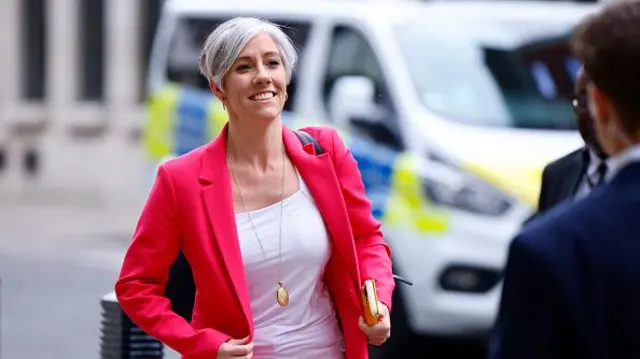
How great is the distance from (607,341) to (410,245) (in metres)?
5.92

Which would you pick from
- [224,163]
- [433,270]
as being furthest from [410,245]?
[224,163]

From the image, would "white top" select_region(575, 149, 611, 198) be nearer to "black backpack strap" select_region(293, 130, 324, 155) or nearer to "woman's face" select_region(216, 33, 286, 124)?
"black backpack strap" select_region(293, 130, 324, 155)

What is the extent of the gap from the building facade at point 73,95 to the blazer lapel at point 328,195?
16.6 metres

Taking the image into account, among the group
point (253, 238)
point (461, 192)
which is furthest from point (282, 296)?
point (461, 192)

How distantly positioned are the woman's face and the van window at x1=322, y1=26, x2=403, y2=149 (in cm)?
489

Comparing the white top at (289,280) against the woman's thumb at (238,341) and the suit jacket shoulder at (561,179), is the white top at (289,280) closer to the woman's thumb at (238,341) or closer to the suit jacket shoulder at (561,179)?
the woman's thumb at (238,341)

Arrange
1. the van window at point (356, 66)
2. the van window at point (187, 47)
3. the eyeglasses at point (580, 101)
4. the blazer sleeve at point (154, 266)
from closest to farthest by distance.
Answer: the blazer sleeve at point (154, 266) → the eyeglasses at point (580, 101) → the van window at point (356, 66) → the van window at point (187, 47)

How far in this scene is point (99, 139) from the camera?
21.2 m

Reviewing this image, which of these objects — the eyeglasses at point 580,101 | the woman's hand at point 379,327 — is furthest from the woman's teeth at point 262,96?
the eyeglasses at point 580,101

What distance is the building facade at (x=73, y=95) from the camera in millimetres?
21109

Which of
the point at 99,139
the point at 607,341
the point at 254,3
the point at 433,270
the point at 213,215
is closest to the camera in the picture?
the point at 607,341

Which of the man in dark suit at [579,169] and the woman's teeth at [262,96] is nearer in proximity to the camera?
the woman's teeth at [262,96]

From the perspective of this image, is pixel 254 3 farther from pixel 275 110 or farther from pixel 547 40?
pixel 275 110

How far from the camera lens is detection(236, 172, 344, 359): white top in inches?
153
